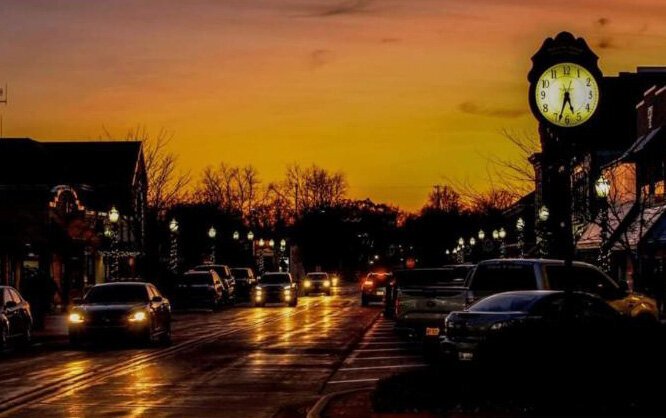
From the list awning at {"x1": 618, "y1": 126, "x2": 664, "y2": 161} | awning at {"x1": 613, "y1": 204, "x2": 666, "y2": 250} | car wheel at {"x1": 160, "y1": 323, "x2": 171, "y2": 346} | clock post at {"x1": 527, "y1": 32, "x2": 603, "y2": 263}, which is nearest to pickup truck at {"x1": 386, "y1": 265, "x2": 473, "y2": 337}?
car wheel at {"x1": 160, "y1": 323, "x2": 171, "y2": 346}

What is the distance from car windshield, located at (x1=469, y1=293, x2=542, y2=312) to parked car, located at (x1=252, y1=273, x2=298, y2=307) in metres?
39.5

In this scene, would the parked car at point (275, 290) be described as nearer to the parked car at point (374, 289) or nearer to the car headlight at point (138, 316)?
the parked car at point (374, 289)

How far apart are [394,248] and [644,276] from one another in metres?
107

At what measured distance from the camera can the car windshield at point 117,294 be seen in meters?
31.5

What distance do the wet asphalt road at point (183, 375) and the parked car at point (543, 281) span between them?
11.2 feet

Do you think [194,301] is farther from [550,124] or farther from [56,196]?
[550,124]

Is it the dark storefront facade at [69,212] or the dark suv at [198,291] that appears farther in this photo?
the dark suv at [198,291]

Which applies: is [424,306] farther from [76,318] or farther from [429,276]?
[429,276]

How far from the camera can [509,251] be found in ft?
329

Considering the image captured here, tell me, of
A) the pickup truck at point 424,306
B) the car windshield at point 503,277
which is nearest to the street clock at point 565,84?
the car windshield at point 503,277

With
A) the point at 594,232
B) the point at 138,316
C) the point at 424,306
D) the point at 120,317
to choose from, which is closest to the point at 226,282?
the point at 594,232

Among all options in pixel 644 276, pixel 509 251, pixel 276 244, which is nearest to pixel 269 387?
pixel 644 276

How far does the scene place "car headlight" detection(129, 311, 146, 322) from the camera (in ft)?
98.3

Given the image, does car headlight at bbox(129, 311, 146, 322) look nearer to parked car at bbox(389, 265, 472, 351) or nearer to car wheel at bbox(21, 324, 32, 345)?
car wheel at bbox(21, 324, 32, 345)
